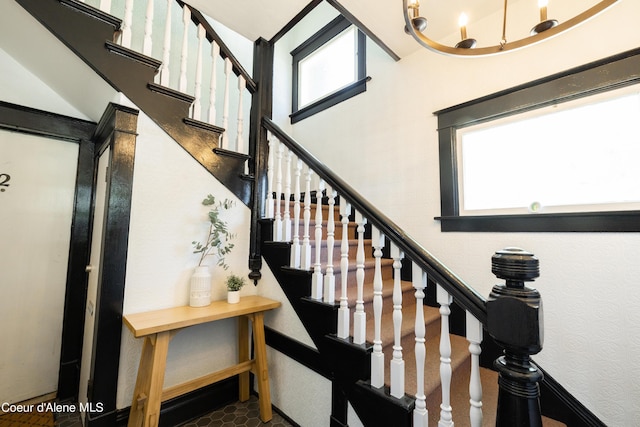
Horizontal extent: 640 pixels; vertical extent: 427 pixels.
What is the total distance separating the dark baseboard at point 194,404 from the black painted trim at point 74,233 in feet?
2.79

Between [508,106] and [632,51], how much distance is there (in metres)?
0.57

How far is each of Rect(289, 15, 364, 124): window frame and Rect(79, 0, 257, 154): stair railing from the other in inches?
29.3

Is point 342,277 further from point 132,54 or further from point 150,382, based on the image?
point 132,54

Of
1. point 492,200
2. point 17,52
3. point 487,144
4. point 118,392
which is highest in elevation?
point 17,52

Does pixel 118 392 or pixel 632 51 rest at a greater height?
pixel 632 51

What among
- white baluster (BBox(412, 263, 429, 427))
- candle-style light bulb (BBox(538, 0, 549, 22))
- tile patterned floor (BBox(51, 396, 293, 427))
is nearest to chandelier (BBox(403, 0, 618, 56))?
candle-style light bulb (BBox(538, 0, 549, 22))

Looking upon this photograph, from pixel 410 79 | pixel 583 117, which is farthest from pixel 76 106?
pixel 583 117

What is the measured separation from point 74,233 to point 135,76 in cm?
128

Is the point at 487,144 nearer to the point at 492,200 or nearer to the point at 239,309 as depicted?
the point at 492,200

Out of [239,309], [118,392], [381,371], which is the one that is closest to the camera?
[381,371]

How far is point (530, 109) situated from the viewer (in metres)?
1.76

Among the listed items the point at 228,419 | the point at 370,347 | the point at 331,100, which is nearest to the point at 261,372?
the point at 228,419

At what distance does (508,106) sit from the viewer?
1823 millimetres

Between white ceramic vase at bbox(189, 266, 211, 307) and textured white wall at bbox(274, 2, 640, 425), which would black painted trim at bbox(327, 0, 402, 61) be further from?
white ceramic vase at bbox(189, 266, 211, 307)
